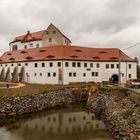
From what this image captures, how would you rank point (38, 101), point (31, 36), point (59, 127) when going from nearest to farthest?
point (59, 127) < point (38, 101) < point (31, 36)

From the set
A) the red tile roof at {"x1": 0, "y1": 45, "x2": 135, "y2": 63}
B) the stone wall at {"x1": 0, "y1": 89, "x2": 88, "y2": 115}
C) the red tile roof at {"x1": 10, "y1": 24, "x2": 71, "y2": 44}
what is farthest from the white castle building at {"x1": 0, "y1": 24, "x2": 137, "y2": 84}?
the red tile roof at {"x1": 10, "y1": 24, "x2": 71, "y2": 44}

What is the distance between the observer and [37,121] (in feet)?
123

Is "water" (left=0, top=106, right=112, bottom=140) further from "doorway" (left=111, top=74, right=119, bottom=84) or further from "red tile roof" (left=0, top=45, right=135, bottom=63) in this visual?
"doorway" (left=111, top=74, right=119, bottom=84)

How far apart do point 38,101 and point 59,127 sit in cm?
998

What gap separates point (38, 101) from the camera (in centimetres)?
4384

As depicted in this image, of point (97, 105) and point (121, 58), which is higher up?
point (121, 58)

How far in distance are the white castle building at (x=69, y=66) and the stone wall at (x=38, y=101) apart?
28.2 ft

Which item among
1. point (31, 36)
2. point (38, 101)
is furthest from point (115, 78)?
point (31, 36)

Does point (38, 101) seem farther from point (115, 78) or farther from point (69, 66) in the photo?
point (115, 78)

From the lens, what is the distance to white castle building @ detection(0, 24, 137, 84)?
2373 inches

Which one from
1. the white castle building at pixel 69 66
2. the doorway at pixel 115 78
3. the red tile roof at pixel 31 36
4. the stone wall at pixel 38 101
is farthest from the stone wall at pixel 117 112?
the red tile roof at pixel 31 36

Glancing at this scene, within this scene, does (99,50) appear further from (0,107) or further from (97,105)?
(0,107)

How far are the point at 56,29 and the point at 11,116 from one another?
4307cm

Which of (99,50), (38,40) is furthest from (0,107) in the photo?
(38,40)
